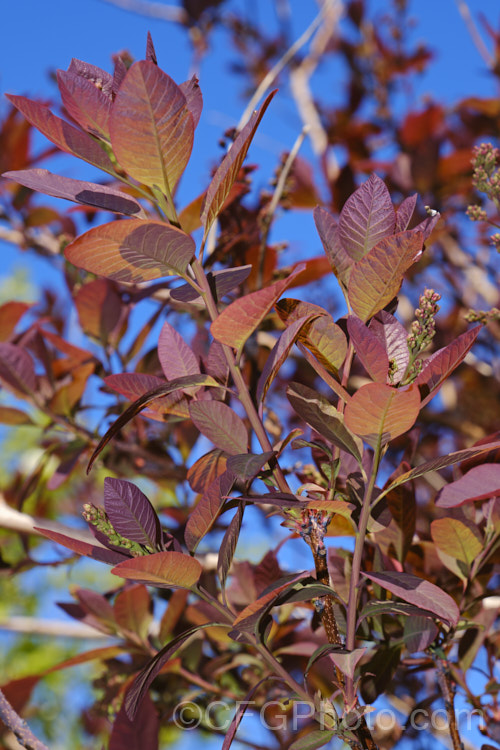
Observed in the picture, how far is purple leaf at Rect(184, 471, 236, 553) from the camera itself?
0.52 meters

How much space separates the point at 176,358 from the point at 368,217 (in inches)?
9.1

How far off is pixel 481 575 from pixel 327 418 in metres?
0.35

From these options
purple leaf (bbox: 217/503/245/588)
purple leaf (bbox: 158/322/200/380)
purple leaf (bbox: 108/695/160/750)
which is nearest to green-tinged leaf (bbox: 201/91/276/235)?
purple leaf (bbox: 158/322/200/380)

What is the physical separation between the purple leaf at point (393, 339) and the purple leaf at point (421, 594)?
0.16m

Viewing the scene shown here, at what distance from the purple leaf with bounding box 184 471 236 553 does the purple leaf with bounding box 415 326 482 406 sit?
0.58ft

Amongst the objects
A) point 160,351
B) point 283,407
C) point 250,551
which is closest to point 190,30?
point 283,407

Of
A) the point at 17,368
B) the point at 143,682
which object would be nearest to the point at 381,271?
the point at 143,682

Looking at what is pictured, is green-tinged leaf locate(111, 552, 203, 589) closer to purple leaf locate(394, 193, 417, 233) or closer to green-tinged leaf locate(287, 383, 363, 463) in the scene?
green-tinged leaf locate(287, 383, 363, 463)

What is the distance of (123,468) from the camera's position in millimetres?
1230

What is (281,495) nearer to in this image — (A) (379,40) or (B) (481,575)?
(B) (481,575)

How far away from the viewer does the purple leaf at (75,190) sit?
52 cm

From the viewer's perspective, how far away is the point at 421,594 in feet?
1.56

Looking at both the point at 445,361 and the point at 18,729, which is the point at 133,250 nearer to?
the point at 445,361
